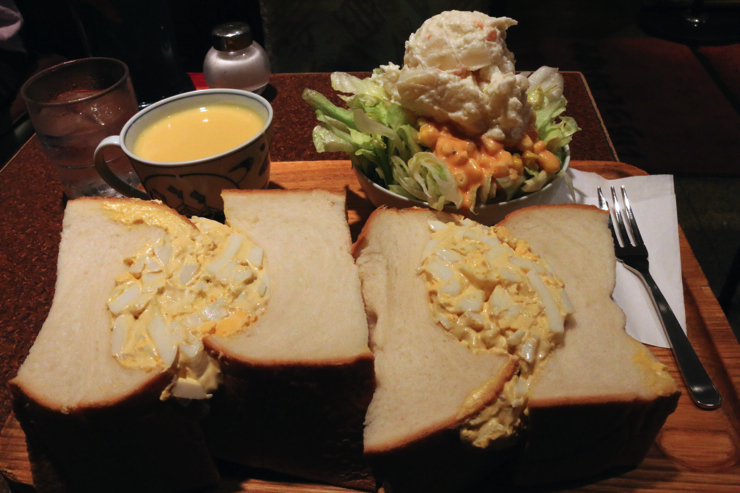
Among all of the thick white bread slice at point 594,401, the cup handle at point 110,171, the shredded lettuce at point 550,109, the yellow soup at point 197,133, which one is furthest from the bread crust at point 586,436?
the cup handle at point 110,171

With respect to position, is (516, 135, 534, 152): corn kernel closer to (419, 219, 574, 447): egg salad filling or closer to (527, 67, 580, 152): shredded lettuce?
(527, 67, 580, 152): shredded lettuce

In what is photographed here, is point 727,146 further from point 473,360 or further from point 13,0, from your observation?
point 13,0

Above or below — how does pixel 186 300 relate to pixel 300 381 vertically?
above

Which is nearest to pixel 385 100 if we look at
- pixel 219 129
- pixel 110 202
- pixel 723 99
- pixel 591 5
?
pixel 219 129

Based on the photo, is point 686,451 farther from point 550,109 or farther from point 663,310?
point 550,109

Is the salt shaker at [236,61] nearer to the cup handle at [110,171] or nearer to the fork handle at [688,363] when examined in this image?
the cup handle at [110,171]

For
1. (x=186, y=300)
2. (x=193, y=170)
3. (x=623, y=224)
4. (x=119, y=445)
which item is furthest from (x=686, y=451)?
(x=193, y=170)

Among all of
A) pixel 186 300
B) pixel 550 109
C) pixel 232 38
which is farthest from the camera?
pixel 232 38
